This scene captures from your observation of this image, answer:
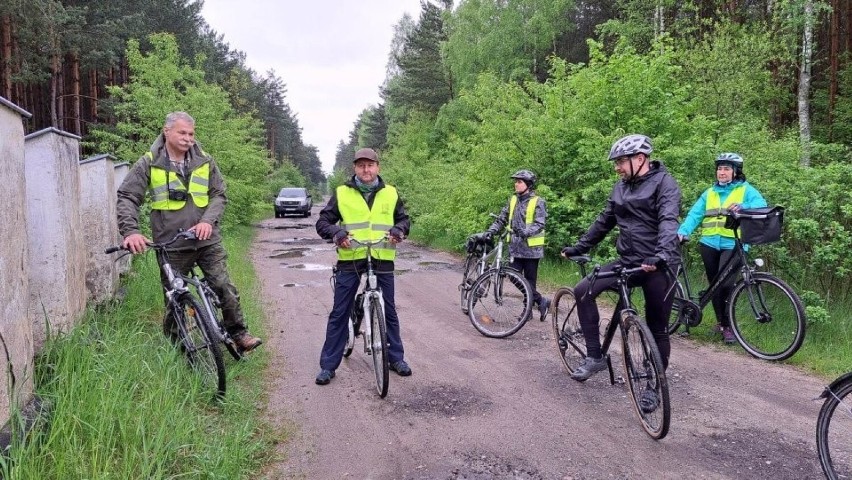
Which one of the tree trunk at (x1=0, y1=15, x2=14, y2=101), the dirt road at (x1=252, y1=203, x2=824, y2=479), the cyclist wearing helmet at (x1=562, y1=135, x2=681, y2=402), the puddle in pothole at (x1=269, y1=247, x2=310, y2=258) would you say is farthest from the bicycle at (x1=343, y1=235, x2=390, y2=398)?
the tree trunk at (x1=0, y1=15, x2=14, y2=101)

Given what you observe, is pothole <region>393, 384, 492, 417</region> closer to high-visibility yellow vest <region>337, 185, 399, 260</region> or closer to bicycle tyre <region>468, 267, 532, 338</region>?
high-visibility yellow vest <region>337, 185, 399, 260</region>

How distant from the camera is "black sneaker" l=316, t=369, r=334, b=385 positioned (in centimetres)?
474

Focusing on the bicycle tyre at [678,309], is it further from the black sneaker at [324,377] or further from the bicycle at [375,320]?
the black sneaker at [324,377]

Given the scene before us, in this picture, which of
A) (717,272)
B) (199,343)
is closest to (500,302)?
(717,272)

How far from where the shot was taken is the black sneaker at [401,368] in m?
4.93

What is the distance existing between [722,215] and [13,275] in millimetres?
6073

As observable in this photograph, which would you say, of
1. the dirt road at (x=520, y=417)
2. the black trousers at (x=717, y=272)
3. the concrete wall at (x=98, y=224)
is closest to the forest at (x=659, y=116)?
the black trousers at (x=717, y=272)

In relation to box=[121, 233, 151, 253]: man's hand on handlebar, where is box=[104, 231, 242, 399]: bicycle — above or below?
below

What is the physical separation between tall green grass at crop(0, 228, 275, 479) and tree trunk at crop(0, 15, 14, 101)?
1652cm

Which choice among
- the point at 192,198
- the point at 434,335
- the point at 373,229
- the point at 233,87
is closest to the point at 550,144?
the point at 434,335

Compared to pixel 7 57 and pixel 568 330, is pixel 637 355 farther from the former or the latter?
pixel 7 57

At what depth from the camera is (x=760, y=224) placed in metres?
5.29

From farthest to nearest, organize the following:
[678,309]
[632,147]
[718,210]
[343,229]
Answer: [678,309], [718,210], [343,229], [632,147]

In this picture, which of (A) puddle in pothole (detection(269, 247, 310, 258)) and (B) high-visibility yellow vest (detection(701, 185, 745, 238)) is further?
(A) puddle in pothole (detection(269, 247, 310, 258))
